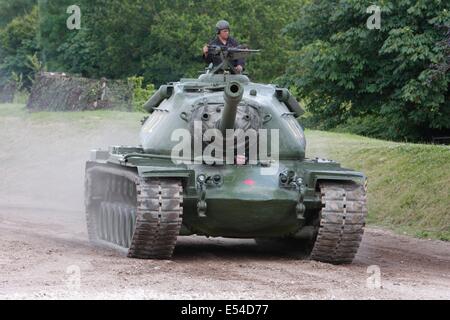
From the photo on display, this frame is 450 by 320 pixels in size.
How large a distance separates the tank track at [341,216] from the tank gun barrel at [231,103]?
137 centimetres

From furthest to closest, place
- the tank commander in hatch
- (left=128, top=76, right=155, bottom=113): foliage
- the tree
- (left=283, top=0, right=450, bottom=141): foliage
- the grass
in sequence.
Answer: the tree
(left=128, top=76, right=155, bottom=113): foliage
(left=283, top=0, right=450, bottom=141): foliage
the grass
the tank commander in hatch

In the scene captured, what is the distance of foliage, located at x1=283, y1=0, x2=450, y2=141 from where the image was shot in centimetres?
2856

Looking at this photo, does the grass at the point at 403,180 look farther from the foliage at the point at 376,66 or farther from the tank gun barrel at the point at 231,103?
the tank gun barrel at the point at 231,103

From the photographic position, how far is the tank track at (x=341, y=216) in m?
14.4

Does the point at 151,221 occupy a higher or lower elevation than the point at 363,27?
lower

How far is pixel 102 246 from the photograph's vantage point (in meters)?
16.4

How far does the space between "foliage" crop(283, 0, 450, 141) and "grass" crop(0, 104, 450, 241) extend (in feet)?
7.93

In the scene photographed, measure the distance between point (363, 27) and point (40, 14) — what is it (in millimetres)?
36007

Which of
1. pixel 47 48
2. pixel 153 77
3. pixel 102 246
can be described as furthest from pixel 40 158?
pixel 47 48

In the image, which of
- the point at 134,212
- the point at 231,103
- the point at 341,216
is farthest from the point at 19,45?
the point at 341,216

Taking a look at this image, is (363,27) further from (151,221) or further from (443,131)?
(151,221)

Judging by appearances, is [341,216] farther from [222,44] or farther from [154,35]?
[154,35]

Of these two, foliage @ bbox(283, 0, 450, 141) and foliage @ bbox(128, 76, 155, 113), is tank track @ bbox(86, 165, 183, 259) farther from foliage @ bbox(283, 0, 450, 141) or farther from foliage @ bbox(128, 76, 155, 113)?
foliage @ bbox(128, 76, 155, 113)

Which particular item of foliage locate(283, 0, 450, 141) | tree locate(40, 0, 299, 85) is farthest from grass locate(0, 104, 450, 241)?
tree locate(40, 0, 299, 85)
